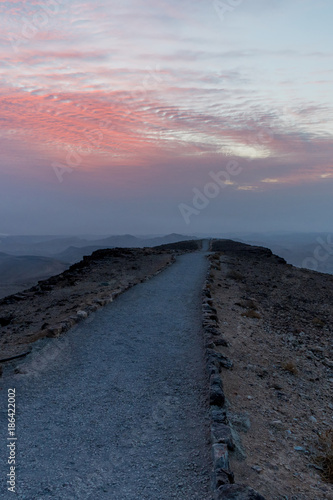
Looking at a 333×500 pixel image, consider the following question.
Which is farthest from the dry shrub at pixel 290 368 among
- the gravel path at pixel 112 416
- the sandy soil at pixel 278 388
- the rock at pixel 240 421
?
the rock at pixel 240 421

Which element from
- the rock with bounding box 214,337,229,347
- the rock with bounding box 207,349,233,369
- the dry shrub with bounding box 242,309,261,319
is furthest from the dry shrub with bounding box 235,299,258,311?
the rock with bounding box 207,349,233,369

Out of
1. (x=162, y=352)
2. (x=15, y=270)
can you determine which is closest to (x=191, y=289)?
(x=162, y=352)

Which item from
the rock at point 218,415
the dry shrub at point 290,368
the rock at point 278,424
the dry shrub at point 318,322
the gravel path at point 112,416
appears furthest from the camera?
the dry shrub at point 318,322

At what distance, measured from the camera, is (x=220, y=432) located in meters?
5.73

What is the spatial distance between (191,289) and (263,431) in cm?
1230

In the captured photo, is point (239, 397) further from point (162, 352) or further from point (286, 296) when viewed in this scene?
point (286, 296)

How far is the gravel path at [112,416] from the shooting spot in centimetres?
480

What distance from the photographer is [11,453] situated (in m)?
5.41

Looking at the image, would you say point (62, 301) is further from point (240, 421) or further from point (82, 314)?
point (240, 421)

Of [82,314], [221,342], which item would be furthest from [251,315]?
[82,314]

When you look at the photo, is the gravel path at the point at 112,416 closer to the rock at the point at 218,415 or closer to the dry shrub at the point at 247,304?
the rock at the point at 218,415

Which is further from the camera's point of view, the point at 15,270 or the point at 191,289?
the point at 15,270

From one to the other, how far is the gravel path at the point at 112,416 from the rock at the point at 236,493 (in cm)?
35

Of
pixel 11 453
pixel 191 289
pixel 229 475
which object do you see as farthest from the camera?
pixel 191 289
